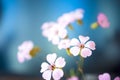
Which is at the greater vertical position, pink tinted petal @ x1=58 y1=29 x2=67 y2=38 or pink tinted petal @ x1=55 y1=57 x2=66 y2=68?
pink tinted petal @ x1=58 y1=29 x2=67 y2=38

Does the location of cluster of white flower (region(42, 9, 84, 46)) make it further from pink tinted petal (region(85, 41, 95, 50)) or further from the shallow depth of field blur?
the shallow depth of field blur

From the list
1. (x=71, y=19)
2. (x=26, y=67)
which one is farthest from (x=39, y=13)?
(x=71, y=19)

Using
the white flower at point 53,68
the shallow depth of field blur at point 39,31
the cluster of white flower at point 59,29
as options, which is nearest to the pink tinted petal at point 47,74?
the white flower at point 53,68

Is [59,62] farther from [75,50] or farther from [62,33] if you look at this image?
[62,33]

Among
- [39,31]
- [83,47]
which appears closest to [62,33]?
[83,47]

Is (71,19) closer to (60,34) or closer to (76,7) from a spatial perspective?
(60,34)

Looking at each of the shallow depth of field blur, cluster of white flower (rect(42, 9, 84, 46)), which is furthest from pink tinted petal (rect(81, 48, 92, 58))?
the shallow depth of field blur
